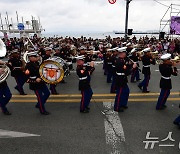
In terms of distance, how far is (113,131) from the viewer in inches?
187

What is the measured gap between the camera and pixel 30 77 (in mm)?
5637

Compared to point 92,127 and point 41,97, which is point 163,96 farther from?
point 41,97

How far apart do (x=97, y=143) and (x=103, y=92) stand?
11.7 feet

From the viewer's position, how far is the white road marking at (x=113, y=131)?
4.11 meters

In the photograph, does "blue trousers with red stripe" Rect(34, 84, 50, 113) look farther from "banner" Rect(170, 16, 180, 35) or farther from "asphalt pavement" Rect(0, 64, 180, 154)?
"banner" Rect(170, 16, 180, 35)

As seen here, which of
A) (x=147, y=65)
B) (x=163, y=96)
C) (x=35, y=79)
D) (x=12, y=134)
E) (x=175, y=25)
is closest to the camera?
(x=12, y=134)

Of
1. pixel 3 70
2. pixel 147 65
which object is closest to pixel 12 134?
pixel 3 70

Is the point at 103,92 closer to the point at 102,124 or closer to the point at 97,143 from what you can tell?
the point at 102,124

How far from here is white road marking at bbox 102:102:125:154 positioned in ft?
13.5

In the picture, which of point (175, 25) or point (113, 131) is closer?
point (113, 131)

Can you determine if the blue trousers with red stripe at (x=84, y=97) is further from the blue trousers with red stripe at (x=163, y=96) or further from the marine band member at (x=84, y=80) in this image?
the blue trousers with red stripe at (x=163, y=96)

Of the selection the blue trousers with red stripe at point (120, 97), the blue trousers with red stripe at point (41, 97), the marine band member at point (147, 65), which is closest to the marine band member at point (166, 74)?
the blue trousers with red stripe at point (120, 97)

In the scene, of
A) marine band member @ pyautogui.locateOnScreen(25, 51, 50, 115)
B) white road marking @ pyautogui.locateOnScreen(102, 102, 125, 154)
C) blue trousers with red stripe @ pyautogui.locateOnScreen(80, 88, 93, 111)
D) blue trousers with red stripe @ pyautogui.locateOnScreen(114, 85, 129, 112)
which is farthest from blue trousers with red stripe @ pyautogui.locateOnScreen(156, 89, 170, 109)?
marine band member @ pyautogui.locateOnScreen(25, 51, 50, 115)

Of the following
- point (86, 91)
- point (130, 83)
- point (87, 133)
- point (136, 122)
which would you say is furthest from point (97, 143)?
point (130, 83)
